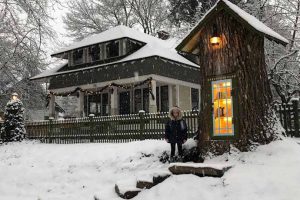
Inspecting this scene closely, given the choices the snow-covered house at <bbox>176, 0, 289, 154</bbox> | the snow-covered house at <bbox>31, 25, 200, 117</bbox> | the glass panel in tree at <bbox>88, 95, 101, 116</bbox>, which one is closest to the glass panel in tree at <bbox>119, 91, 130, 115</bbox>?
the snow-covered house at <bbox>31, 25, 200, 117</bbox>

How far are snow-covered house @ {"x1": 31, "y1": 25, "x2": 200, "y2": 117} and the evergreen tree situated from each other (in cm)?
593

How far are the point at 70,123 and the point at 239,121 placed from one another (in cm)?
1031

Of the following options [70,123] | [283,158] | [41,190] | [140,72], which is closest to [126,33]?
[140,72]

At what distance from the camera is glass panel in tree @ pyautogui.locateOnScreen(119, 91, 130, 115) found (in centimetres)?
2600

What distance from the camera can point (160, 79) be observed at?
2225 centimetres

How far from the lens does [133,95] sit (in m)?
25.2

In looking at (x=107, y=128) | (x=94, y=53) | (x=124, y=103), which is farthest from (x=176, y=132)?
(x=94, y=53)

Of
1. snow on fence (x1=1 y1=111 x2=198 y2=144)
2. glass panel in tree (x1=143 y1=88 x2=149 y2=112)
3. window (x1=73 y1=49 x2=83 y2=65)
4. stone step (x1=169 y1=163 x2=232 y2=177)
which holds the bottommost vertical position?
stone step (x1=169 y1=163 x2=232 y2=177)

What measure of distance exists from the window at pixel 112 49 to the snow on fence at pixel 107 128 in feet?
24.7

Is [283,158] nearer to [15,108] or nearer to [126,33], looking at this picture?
[15,108]

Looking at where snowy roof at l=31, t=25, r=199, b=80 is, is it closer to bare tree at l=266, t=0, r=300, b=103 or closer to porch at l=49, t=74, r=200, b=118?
porch at l=49, t=74, r=200, b=118

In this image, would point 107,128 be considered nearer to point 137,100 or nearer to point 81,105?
point 137,100

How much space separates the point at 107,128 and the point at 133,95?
8800 millimetres

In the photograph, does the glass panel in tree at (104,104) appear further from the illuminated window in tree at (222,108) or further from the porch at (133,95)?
the illuminated window in tree at (222,108)
